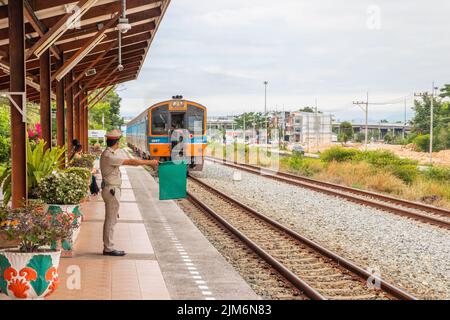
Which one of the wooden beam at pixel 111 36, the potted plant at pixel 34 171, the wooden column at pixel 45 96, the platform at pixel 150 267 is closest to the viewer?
the platform at pixel 150 267

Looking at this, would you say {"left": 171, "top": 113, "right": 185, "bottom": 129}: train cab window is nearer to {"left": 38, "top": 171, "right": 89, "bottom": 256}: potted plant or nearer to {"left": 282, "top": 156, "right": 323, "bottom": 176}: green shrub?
{"left": 282, "top": 156, "right": 323, "bottom": 176}: green shrub

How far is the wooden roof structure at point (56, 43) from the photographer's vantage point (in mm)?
8250

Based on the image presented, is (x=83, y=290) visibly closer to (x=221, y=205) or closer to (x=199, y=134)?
(x=221, y=205)

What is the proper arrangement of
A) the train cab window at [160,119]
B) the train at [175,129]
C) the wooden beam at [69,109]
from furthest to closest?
the train cab window at [160,119], the train at [175,129], the wooden beam at [69,109]

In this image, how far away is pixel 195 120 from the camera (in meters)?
23.2

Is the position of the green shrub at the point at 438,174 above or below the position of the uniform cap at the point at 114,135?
below

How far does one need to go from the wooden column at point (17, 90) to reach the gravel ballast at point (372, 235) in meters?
4.80

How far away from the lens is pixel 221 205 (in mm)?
15641

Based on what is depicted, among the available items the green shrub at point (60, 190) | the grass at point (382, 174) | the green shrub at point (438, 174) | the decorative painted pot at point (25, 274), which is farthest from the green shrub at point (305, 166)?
the decorative painted pot at point (25, 274)

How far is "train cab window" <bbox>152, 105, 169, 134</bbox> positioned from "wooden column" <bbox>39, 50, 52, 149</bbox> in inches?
406

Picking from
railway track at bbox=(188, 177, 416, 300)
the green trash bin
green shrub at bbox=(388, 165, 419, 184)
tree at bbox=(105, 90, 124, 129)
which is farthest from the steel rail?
tree at bbox=(105, 90, 124, 129)

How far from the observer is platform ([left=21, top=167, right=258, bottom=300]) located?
6.57 meters

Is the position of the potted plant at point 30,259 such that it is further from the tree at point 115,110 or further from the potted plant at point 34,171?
the tree at point 115,110
